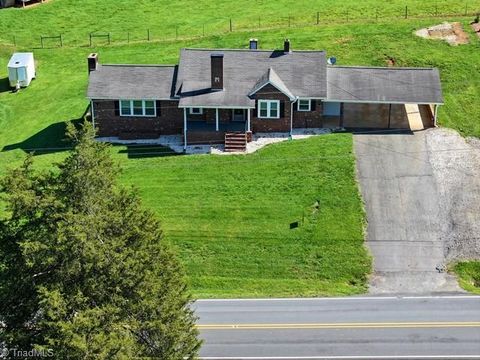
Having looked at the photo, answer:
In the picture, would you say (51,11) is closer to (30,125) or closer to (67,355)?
(30,125)

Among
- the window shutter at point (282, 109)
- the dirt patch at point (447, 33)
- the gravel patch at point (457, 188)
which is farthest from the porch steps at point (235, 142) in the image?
the dirt patch at point (447, 33)

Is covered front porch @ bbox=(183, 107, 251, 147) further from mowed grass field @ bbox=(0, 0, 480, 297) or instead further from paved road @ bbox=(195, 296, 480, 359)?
paved road @ bbox=(195, 296, 480, 359)

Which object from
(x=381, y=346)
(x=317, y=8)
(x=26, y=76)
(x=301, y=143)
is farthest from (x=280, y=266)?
(x=317, y=8)

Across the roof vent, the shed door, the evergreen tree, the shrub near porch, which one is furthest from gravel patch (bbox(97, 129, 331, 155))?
the evergreen tree

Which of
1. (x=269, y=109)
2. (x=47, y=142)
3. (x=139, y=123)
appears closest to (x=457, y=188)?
(x=269, y=109)

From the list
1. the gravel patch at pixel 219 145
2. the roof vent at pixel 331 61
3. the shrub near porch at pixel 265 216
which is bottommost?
the shrub near porch at pixel 265 216

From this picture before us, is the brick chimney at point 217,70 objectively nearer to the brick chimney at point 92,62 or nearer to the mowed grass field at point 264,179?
the mowed grass field at point 264,179

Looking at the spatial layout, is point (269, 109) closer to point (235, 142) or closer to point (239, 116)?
point (239, 116)
